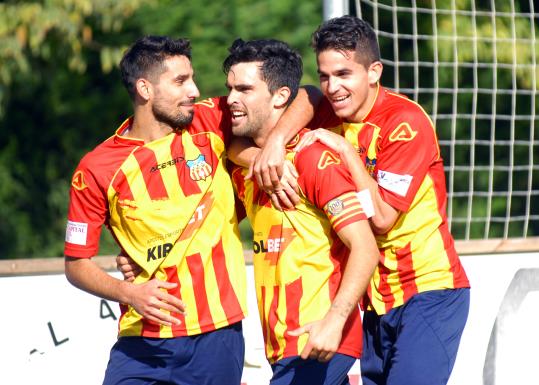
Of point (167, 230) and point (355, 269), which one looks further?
point (167, 230)

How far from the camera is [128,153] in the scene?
A: 447 cm

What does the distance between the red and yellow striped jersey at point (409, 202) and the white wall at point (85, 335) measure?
1.44 m

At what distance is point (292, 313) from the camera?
4.10 meters

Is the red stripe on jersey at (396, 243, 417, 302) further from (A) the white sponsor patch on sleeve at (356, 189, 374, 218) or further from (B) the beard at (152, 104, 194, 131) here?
(B) the beard at (152, 104, 194, 131)

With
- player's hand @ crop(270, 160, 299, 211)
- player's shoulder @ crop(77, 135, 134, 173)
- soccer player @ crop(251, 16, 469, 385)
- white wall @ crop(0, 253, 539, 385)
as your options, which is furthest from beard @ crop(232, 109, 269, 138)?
white wall @ crop(0, 253, 539, 385)

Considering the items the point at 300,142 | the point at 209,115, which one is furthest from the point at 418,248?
the point at 209,115

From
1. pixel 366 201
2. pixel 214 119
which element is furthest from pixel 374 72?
pixel 214 119

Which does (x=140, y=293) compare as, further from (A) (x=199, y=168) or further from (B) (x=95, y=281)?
(A) (x=199, y=168)

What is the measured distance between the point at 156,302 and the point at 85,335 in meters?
1.58

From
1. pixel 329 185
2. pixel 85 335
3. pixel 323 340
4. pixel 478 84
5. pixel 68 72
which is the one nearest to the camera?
pixel 323 340

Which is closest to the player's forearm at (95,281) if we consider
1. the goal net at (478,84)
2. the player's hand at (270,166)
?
the player's hand at (270,166)

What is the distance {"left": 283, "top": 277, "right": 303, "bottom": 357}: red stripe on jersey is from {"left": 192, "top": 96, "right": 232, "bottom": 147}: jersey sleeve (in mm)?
775

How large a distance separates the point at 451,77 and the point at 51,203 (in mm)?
4071

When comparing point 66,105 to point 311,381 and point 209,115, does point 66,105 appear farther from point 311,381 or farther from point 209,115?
point 311,381
